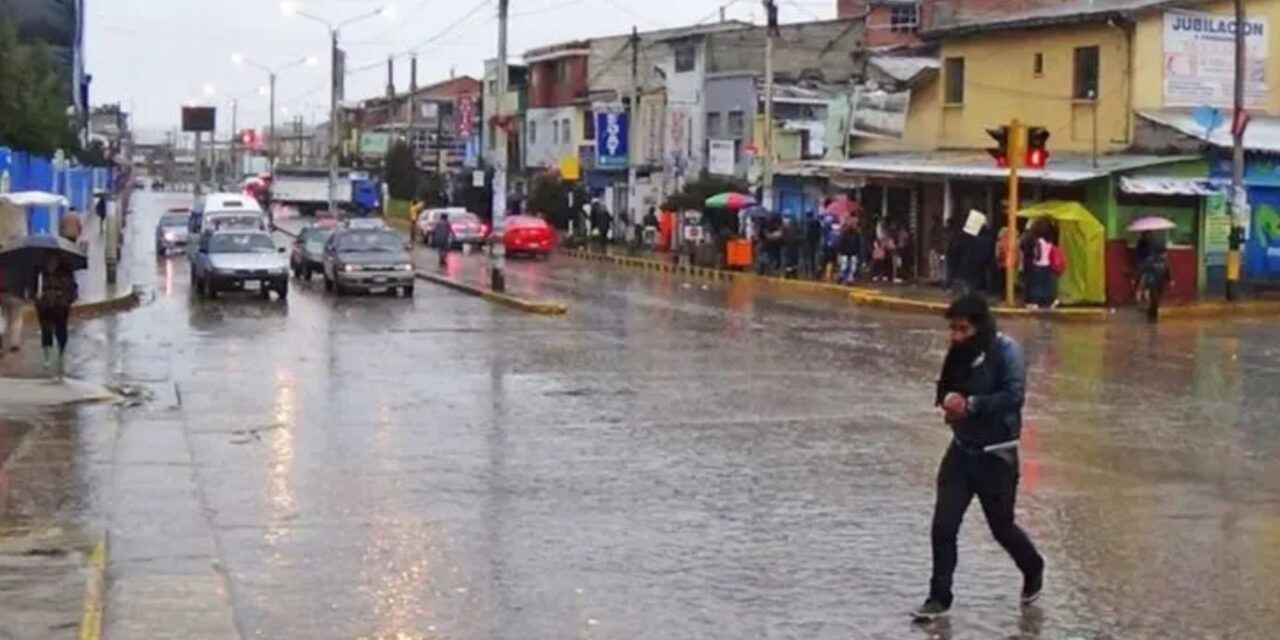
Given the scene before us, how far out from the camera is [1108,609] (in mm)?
10484

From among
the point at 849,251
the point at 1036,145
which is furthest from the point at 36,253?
the point at 849,251

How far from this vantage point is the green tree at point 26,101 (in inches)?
1919

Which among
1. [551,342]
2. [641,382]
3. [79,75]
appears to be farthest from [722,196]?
[79,75]

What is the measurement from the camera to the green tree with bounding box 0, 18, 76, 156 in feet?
160

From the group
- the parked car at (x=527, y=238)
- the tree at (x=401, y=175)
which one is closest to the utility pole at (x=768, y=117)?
the parked car at (x=527, y=238)

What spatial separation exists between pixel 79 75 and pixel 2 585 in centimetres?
8459

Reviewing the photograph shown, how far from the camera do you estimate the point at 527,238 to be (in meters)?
66.7

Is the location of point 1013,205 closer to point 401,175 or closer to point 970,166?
point 970,166

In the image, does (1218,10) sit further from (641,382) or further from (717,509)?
(717,509)

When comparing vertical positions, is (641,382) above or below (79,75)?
below

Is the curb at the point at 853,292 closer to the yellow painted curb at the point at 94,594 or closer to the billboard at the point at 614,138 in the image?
the billboard at the point at 614,138

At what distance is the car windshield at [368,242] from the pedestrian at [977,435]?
108 ft

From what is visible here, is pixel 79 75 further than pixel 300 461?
Yes

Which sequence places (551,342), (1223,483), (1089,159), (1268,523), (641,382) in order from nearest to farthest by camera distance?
(1268,523), (1223,483), (641,382), (551,342), (1089,159)
